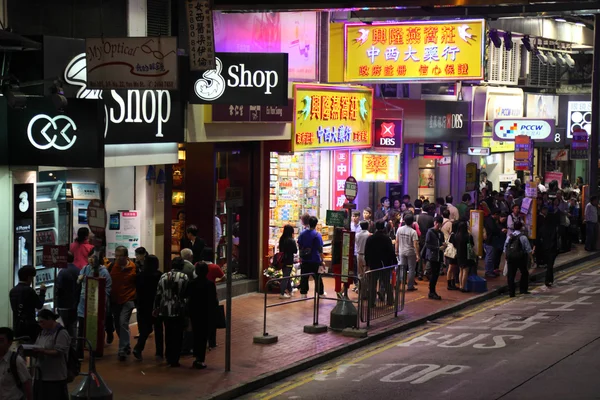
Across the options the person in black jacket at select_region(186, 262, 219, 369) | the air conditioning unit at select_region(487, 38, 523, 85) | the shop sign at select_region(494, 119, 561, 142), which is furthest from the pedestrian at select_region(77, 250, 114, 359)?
the air conditioning unit at select_region(487, 38, 523, 85)

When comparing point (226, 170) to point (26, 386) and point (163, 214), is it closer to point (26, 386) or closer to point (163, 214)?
point (163, 214)

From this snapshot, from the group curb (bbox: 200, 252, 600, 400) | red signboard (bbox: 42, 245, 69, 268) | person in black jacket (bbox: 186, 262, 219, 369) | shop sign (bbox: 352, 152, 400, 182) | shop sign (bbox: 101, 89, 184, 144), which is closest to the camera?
curb (bbox: 200, 252, 600, 400)

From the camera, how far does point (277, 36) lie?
23.1m

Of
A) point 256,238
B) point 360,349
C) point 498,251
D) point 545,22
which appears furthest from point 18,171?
point 545,22

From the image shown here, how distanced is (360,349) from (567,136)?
1189 inches

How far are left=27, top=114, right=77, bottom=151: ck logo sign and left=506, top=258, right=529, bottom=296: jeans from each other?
11.3 meters

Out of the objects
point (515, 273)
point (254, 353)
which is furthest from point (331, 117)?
point (254, 353)

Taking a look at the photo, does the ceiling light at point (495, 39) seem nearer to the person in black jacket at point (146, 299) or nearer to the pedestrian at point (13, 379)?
the person in black jacket at point (146, 299)

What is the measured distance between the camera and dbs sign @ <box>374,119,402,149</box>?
26.7 metres

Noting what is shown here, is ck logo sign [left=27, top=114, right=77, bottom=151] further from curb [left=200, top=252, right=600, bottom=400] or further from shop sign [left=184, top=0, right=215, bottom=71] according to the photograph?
curb [left=200, top=252, right=600, bottom=400]

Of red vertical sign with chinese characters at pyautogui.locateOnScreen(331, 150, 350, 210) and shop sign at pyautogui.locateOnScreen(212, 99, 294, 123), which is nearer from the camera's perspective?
shop sign at pyautogui.locateOnScreen(212, 99, 294, 123)

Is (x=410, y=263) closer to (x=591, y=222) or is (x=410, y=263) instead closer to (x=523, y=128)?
(x=591, y=222)

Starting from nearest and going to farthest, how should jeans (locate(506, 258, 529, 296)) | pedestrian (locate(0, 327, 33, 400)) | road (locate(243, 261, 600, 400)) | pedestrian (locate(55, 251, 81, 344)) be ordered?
pedestrian (locate(0, 327, 33, 400)) < road (locate(243, 261, 600, 400)) < pedestrian (locate(55, 251, 81, 344)) < jeans (locate(506, 258, 529, 296))

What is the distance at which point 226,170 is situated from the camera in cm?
2227
